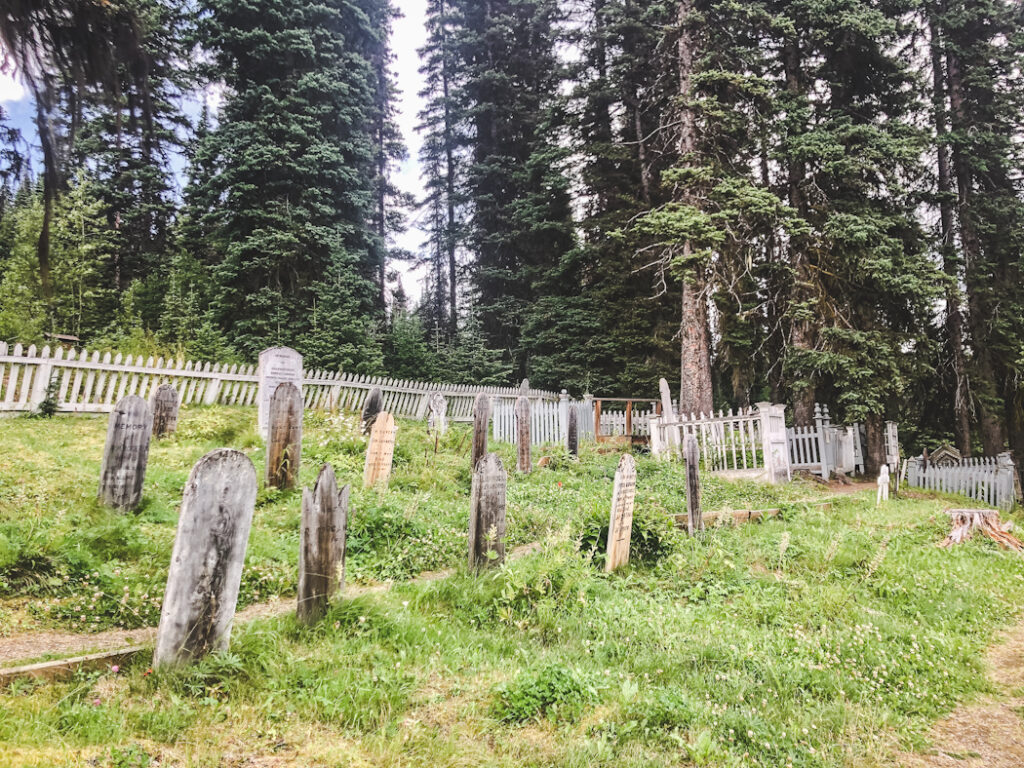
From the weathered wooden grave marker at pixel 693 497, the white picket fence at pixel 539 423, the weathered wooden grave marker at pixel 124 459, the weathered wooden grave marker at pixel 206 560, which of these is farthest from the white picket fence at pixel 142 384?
the weathered wooden grave marker at pixel 693 497

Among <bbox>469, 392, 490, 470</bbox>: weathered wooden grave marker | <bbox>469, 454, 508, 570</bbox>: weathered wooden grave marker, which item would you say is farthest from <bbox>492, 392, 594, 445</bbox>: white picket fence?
<bbox>469, 454, 508, 570</bbox>: weathered wooden grave marker

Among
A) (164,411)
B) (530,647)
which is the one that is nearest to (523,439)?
(164,411)

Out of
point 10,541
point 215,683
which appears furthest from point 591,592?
point 10,541

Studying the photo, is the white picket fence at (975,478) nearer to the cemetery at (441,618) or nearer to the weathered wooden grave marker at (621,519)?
the cemetery at (441,618)

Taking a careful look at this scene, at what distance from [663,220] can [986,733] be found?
13.5 metres

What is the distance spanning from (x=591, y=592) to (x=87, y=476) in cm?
630

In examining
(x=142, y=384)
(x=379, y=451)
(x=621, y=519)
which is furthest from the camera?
(x=142, y=384)

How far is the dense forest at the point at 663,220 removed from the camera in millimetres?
16141

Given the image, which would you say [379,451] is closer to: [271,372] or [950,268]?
[271,372]

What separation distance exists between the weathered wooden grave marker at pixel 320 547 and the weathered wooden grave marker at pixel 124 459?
330 centimetres

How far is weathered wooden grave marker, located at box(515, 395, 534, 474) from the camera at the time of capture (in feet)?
37.2

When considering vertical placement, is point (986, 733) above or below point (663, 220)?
below

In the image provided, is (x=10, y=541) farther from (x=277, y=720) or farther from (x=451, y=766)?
(x=451, y=766)

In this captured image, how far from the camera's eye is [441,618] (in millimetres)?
4504
